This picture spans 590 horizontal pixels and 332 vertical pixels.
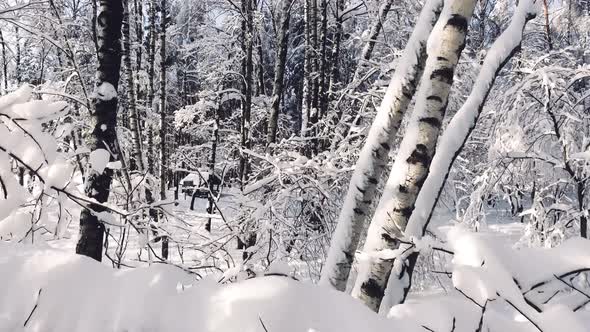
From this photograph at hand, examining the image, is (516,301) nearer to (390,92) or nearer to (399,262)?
(399,262)

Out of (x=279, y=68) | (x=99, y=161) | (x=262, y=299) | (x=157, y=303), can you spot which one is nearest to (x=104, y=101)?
(x=99, y=161)

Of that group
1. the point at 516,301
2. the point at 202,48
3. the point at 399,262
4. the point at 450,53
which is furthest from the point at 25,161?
the point at 202,48

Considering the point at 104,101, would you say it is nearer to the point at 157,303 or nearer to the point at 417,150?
the point at 417,150

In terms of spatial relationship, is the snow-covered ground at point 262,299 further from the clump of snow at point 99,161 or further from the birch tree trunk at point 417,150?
the birch tree trunk at point 417,150

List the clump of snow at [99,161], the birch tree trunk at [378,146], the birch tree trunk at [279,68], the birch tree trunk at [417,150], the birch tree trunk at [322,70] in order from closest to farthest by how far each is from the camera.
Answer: the clump of snow at [99,161], the birch tree trunk at [417,150], the birch tree trunk at [378,146], the birch tree trunk at [279,68], the birch tree trunk at [322,70]

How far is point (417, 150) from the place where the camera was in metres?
2.20

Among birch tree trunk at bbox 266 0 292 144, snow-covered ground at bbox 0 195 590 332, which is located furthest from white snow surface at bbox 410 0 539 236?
birch tree trunk at bbox 266 0 292 144

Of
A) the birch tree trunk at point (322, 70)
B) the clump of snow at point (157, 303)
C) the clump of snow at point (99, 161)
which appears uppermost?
the birch tree trunk at point (322, 70)

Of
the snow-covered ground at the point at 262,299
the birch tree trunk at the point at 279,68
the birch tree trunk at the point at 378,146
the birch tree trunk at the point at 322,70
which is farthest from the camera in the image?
the birch tree trunk at the point at 322,70

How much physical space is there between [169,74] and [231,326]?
25.2 meters

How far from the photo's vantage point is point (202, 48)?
17.5 metres

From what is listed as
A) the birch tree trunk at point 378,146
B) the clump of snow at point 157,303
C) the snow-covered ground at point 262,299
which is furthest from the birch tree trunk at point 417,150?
the clump of snow at point 157,303

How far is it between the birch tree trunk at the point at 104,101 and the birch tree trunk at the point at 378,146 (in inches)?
75.6

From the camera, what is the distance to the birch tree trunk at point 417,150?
7.19 ft
